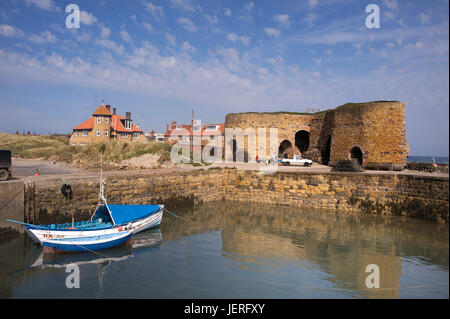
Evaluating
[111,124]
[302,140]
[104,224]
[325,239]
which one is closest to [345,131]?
[302,140]

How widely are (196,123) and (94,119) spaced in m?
20.0

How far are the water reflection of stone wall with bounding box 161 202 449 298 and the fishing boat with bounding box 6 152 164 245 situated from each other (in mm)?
1291

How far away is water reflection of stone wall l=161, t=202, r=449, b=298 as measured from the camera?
9.49m

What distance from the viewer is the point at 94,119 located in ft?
Answer: 166

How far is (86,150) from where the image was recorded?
44.2 m

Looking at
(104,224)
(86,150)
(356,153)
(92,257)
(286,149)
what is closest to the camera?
(92,257)

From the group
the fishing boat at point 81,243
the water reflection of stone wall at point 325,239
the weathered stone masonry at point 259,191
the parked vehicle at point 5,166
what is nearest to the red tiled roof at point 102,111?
the weathered stone masonry at point 259,191

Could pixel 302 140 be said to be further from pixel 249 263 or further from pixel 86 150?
pixel 86 150

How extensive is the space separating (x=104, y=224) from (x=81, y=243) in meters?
2.09

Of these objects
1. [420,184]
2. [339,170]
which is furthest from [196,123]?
[420,184]

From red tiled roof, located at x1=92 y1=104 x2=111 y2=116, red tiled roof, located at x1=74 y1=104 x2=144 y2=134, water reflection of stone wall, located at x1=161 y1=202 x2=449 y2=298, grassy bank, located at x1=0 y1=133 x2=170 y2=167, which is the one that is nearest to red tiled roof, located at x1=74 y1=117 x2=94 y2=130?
red tiled roof, located at x1=74 y1=104 x2=144 y2=134

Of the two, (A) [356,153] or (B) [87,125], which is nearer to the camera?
(A) [356,153]

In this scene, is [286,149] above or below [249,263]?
above

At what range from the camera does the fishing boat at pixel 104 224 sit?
11219 millimetres
